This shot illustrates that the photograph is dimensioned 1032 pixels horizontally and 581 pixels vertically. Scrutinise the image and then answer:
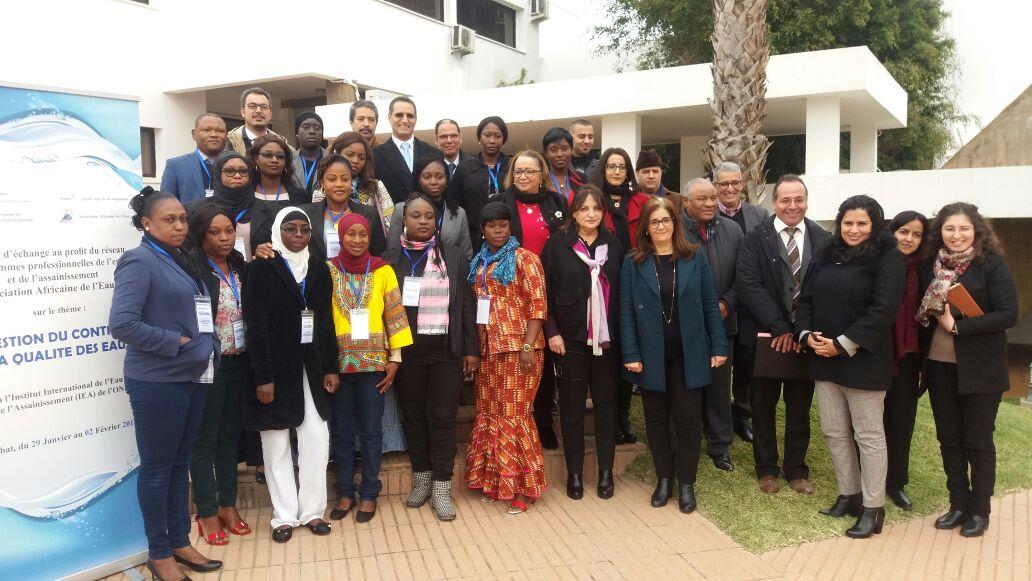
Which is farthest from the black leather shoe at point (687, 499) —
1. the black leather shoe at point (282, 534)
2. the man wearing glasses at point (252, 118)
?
the man wearing glasses at point (252, 118)

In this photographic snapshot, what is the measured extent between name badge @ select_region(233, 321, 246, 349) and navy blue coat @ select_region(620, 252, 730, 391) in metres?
2.33

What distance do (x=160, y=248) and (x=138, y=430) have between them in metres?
0.90

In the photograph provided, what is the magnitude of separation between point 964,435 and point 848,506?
815 millimetres

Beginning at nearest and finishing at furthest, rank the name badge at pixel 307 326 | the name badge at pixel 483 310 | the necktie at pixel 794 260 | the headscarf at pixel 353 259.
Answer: the name badge at pixel 307 326
the headscarf at pixel 353 259
the name badge at pixel 483 310
the necktie at pixel 794 260

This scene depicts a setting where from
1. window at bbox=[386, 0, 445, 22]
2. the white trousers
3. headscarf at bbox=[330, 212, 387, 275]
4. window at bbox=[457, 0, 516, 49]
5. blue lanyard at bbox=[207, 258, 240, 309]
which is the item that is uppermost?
window at bbox=[457, 0, 516, 49]

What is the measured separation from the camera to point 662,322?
4.66 metres

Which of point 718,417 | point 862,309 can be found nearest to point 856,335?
point 862,309

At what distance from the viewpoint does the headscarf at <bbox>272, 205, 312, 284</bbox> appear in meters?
4.07

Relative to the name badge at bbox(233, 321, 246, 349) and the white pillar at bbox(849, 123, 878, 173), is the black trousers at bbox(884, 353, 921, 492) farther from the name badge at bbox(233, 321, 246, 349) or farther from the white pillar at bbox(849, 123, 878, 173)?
the white pillar at bbox(849, 123, 878, 173)

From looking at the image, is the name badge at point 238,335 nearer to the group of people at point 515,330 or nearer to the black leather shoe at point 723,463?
the group of people at point 515,330

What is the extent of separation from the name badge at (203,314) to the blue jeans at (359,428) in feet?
2.95

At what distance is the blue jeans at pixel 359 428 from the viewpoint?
440cm

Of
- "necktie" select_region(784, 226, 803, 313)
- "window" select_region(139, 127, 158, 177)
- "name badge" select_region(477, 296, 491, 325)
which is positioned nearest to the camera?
"name badge" select_region(477, 296, 491, 325)

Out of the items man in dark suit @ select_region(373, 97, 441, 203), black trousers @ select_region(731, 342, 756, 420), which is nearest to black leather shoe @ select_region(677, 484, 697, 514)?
black trousers @ select_region(731, 342, 756, 420)
